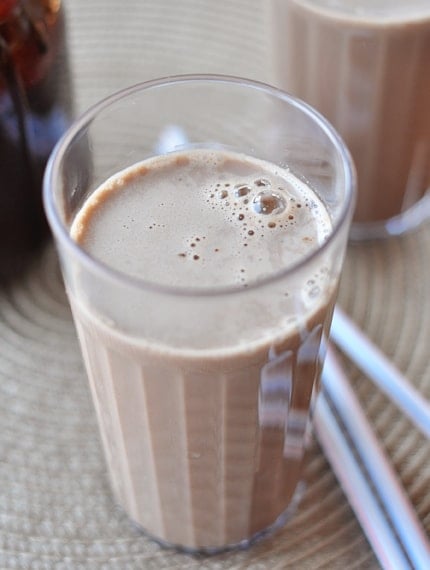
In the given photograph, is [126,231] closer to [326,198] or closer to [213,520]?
[326,198]

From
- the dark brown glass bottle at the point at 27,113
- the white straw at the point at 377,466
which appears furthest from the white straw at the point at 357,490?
the dark brown glass bottle at the point at 27,113

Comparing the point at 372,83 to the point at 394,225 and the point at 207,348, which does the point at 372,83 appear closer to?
the point at 394,225

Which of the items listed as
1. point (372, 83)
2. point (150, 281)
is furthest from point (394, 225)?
point (150, 281)

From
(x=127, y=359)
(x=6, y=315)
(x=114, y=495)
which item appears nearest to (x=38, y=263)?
(x=6, y=315)

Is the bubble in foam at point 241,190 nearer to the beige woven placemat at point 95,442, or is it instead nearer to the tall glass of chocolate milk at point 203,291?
the tall glass of chocolate milk at point 203,291

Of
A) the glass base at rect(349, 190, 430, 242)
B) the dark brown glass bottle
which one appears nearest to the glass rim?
the dark brown glass bottle

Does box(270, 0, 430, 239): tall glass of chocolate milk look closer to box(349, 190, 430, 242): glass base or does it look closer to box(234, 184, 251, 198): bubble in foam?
box(349, 190, 430, 242): glass base
